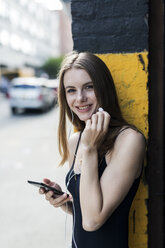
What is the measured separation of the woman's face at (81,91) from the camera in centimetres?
160

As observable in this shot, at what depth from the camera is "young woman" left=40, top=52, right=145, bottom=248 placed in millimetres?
1367

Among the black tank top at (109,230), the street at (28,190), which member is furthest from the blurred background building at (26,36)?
the black tank top at (109,230)

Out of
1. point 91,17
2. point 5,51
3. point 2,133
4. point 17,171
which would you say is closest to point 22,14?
point 5,51

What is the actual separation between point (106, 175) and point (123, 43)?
0.88m

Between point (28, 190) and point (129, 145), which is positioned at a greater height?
point (129, 145)

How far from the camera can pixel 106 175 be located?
54.8 inches

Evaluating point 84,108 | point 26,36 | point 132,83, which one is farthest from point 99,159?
point 26,36

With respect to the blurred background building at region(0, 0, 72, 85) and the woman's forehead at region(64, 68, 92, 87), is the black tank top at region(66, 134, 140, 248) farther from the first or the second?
the blurred background building at region(0, 0, 72, 85)

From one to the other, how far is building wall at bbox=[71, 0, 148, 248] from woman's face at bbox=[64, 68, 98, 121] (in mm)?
305

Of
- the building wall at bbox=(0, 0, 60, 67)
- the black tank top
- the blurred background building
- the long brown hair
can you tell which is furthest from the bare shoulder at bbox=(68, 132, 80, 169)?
the building wall at bbox=(0, 0, 60, 67)

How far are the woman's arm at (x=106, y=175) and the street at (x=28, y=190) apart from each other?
54cm

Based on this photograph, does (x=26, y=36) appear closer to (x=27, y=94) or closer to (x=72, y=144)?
(x=27, y=94)

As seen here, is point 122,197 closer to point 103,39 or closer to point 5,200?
point 103,39

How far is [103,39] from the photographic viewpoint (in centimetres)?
188
